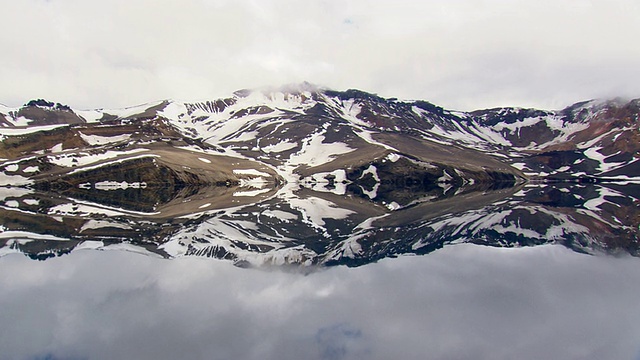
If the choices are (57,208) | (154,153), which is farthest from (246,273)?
(154,153)

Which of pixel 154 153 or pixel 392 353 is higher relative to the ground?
pixel 154 153

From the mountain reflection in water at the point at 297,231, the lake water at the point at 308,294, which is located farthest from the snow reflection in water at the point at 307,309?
the mountain reflection in water at the point at 297,231

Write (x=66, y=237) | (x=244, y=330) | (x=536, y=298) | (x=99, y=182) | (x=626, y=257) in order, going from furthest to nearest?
(x=99, y=182) → (x=66, y=237) → (x=626, y=257) → (x=536, y=298) → (x=244, y=330)

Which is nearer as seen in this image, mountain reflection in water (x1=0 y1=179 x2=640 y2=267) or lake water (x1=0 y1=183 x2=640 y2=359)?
lake water (x1=0 y1=183 x2=640 y2=359)

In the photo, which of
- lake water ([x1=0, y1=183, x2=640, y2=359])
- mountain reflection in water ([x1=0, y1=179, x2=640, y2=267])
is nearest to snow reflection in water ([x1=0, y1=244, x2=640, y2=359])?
lake water ([x1=0, y1=183, x2=640, y2=359])

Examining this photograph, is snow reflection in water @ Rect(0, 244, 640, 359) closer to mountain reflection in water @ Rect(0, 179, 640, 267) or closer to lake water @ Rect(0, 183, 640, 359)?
lake water @ Rect(0, 183, 640, 359)

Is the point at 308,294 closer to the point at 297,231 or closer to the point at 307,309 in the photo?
the point at 307,309

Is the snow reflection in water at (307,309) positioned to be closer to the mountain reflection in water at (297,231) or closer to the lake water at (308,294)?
the lake water at (308,294)

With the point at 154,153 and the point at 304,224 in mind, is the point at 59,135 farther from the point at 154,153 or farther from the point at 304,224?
the point at 304,224
